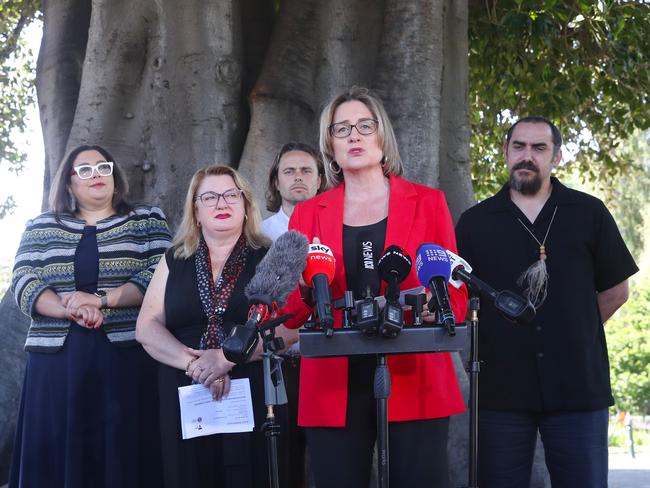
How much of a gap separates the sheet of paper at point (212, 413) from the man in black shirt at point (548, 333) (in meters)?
1.17

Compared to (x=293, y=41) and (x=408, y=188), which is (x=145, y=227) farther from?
(x=293, y=41)

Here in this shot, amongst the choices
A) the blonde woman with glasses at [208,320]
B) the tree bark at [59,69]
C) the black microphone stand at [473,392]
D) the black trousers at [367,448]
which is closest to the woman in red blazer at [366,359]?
the black trousers at [367,448]

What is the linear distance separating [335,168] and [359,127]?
27 cm

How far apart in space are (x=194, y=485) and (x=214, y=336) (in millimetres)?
681

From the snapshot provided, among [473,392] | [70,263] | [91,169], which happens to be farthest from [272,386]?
[91,169]

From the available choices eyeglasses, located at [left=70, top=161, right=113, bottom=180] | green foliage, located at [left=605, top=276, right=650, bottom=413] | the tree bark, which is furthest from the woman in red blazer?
green foliage, located at [left=605, top=276, right=650, bottom=413]

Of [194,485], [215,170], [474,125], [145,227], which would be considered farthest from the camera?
[474,125]

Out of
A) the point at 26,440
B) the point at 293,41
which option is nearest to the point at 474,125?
the point at 293,41

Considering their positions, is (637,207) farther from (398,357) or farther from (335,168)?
(398,357)

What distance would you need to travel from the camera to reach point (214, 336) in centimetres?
440

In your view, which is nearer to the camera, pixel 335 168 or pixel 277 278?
pixel 277 278

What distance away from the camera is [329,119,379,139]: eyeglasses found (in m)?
3.89

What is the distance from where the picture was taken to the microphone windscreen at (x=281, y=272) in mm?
3307

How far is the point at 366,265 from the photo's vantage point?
3666 mm
